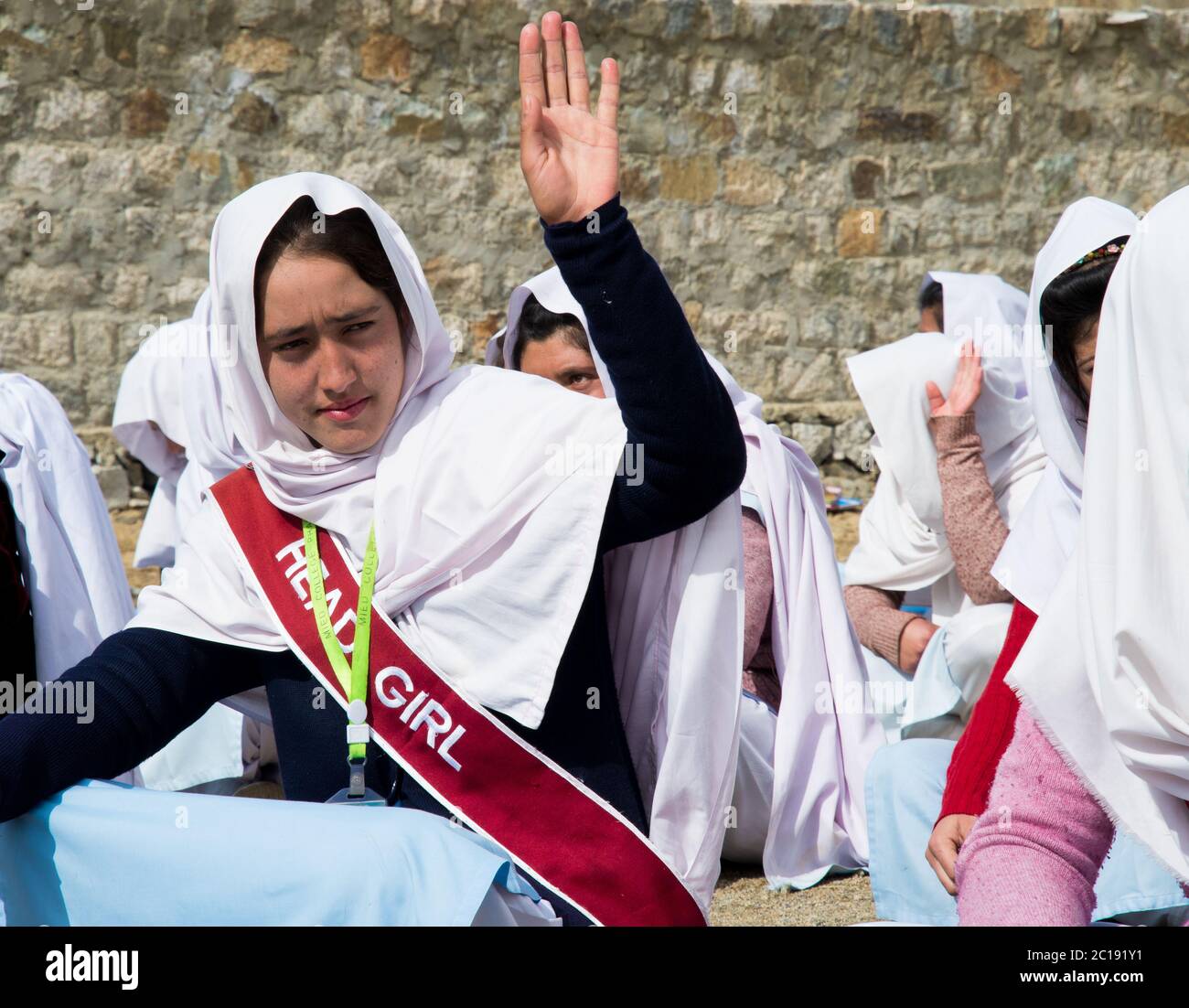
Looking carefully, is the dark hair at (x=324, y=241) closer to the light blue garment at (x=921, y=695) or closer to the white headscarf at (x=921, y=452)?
the light blue garment at (x=921, y=695)

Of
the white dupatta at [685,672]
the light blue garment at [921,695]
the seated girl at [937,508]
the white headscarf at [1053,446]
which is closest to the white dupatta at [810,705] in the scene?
the light blue garment at [921,695]

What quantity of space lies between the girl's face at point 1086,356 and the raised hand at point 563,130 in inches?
42.4

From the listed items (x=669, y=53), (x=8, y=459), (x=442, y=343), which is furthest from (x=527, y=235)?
(x=442, y=343)

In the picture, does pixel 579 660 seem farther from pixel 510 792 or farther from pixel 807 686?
pixel 807 686

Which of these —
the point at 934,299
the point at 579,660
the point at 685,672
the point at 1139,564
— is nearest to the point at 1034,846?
the point at 1139,564

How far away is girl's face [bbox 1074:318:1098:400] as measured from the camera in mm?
2662

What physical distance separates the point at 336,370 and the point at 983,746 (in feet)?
3.68

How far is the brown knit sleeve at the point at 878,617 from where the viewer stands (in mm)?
4492

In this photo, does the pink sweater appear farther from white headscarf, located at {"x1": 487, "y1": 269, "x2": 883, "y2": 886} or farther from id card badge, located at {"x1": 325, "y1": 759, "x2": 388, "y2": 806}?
white headscarf, located at {"x1": 487, "y1": 269, "x2": 883, "y2": 886}

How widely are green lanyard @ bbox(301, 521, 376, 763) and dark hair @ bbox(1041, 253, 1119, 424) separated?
136 centimetres

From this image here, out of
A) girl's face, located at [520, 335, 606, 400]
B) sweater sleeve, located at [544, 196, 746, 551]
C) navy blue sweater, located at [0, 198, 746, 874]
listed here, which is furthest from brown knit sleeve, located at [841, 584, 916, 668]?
sweater sleeve, located at [544, 196, 746, 551]

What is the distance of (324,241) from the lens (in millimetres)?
2156

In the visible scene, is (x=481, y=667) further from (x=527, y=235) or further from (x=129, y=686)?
(x=527, y=235)
